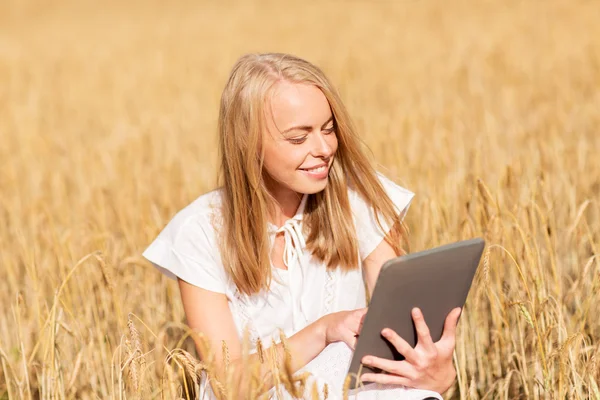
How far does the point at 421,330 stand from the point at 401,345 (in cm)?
5

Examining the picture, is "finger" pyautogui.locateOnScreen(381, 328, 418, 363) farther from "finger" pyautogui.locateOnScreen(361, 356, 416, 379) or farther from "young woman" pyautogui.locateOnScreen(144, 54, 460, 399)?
"young woman" pyautogui.locateOnScreen(144, 54, 460, 399)

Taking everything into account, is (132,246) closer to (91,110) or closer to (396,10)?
(91,110)

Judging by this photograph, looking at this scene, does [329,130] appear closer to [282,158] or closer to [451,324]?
[282,158]

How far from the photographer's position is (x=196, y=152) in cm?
444

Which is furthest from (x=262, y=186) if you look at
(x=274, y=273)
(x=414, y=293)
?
(x=414, y=293)

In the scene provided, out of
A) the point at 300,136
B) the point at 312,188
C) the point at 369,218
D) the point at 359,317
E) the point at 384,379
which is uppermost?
the point at 300,136

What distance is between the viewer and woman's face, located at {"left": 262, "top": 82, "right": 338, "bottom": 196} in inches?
68.6

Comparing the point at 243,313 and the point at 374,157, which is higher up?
the point at 374,157

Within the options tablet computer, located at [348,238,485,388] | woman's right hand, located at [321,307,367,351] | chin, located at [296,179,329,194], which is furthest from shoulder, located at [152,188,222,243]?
tablet computer, located at [348,238,485,388]

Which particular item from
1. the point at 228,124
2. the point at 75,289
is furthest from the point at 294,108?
the point at 75,289

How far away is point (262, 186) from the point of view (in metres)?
1.85

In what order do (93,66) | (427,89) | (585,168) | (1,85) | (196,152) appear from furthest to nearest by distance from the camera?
(93,66) → (1,85) → (427,89) → (196,152) → (585,168)

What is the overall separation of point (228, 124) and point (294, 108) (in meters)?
0.18

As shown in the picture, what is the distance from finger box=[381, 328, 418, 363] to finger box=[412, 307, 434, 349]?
2 centimetres
